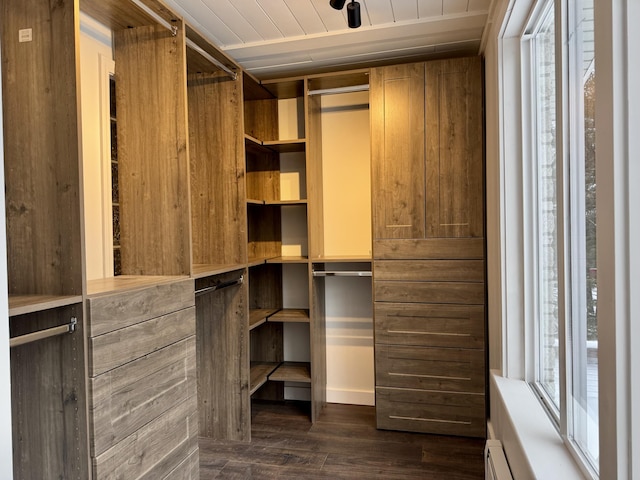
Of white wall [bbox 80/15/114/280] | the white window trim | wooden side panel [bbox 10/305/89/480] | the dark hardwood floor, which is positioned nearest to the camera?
the white window trim

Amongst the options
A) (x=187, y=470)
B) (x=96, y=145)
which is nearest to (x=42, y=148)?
(x=96, y=145)

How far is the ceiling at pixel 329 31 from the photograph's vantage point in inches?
91.9

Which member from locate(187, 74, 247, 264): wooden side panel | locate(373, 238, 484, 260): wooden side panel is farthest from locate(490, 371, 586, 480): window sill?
locate(187, 74, 247, 264): wooden side panel

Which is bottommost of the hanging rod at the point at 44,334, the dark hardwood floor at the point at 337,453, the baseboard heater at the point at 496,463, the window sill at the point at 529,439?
the dark hardwood floor at the point at 337,453

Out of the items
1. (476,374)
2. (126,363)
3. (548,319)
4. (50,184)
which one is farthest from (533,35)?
(126,363)

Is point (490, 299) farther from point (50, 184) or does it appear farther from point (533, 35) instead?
point (50, 184)

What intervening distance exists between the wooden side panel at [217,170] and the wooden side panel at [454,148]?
4.04 feet

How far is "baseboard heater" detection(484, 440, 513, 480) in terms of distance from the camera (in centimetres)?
164

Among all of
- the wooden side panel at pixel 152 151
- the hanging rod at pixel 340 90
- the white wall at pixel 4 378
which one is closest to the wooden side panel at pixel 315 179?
the hanging rod at pixel 340 90

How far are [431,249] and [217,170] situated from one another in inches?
58.6

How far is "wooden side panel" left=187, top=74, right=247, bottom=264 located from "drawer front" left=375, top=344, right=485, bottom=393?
119cm

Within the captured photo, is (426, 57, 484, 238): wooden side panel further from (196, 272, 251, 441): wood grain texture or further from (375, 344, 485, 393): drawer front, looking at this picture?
(196, 272, 251, 441): wood grain texture

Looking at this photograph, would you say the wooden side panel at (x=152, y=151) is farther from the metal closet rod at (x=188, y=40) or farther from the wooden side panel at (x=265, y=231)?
the wooden side panel at (x=265, y=231)

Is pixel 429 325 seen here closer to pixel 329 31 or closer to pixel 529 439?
pixel 529 439
